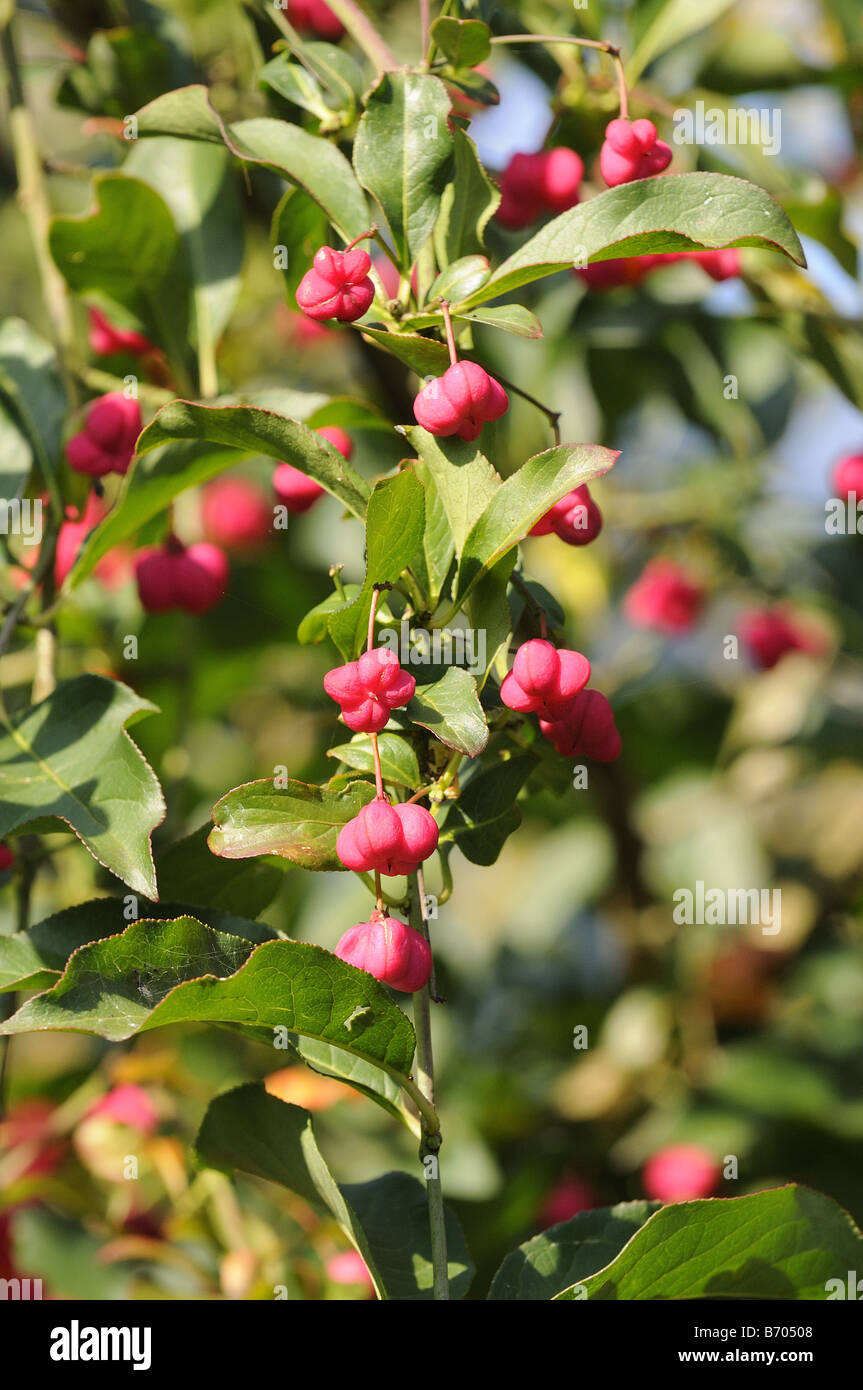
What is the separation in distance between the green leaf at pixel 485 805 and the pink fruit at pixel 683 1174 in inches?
36.4

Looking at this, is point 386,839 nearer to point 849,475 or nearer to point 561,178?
point 561,178

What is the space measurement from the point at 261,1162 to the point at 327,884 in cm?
102

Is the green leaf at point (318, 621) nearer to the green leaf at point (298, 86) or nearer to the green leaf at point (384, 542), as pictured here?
the green leaf at point (384, 542)

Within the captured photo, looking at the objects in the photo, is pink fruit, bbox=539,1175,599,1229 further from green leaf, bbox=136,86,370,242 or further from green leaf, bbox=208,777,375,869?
green leaf, bbox=136,86,370,242

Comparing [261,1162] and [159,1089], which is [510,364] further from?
[261,1162]

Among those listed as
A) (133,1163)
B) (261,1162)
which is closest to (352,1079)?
(261,1162)

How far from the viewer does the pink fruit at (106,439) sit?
1.04m

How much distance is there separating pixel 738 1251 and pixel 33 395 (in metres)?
0.86

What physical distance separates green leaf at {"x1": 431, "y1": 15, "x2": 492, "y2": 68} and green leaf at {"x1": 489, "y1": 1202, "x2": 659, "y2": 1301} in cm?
77

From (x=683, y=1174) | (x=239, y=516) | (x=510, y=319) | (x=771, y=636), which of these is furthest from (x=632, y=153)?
(x=239, y=516)

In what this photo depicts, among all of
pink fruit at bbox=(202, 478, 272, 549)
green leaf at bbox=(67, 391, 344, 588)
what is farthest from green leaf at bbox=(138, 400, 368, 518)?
pink fruit at bbox=(202, 478, 272, 549)

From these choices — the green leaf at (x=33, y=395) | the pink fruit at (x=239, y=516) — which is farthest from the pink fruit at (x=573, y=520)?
the pink fruit at (x=239, y=516)

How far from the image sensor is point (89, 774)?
84 centimetres

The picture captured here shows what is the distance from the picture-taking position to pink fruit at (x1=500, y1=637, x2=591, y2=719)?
2.29 feet
